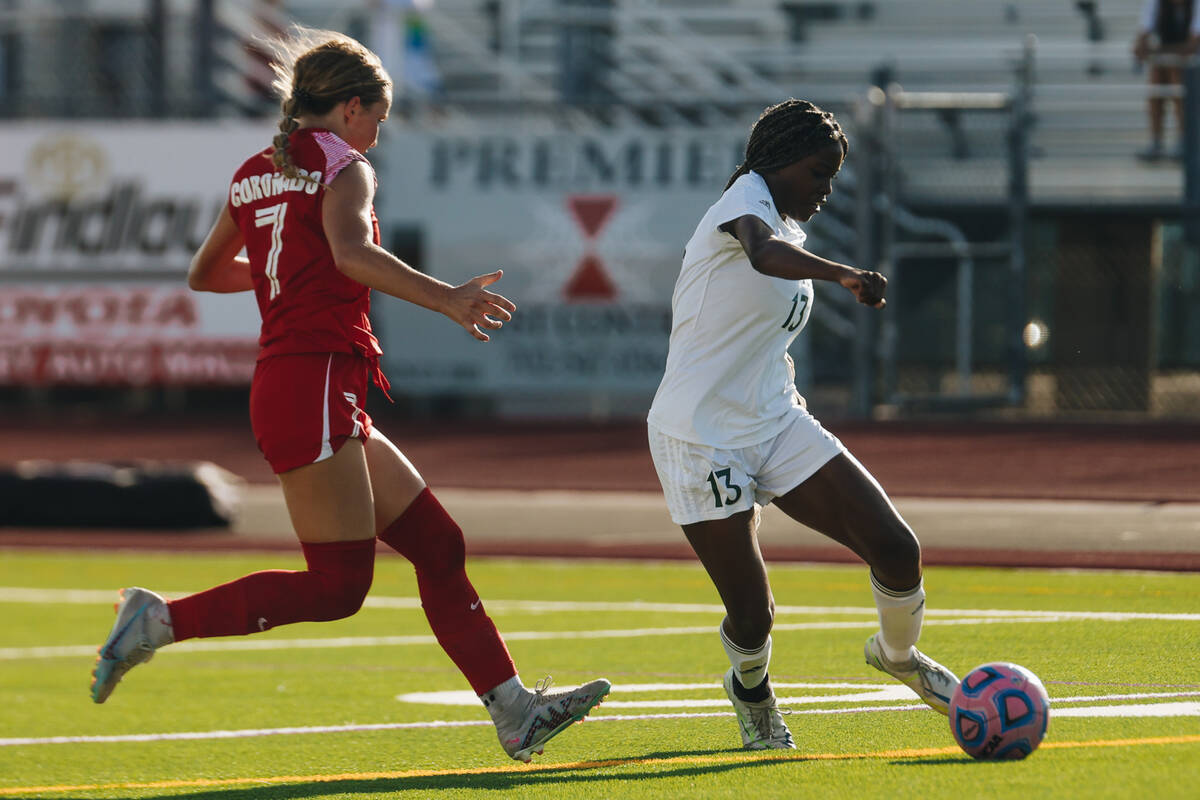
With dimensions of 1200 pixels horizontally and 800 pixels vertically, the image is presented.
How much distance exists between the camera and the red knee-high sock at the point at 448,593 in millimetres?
5812

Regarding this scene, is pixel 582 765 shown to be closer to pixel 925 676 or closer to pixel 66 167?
pixel 925 676

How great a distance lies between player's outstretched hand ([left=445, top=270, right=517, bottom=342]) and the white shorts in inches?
30.5

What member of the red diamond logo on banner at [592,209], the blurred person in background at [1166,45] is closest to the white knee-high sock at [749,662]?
the blurred person in background at [1166,45]

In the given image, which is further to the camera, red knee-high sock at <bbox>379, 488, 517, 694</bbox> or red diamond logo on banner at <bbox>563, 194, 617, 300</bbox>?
red diamond logo on banner at <bbox>563, 194, 617, 300</bbox>

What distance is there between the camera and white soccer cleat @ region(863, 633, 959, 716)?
5.84 metres

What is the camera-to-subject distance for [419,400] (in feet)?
78.9

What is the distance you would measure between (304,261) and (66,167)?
20072 millimetres

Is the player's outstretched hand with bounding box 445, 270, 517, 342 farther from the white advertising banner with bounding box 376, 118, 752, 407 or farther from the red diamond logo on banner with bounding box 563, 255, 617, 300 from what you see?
the red diamond logo on banner with bounding box 563, 255, 617, 300

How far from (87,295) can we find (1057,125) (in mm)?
12018

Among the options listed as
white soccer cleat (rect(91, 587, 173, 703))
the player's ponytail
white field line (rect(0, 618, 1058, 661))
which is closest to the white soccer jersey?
the player's ponytail

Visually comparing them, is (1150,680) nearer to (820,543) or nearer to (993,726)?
(993,726)

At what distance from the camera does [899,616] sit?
5.74m

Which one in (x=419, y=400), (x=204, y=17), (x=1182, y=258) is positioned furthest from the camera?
(x=204, y=17)

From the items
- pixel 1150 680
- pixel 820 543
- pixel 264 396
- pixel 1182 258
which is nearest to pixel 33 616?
pixel 820 543
